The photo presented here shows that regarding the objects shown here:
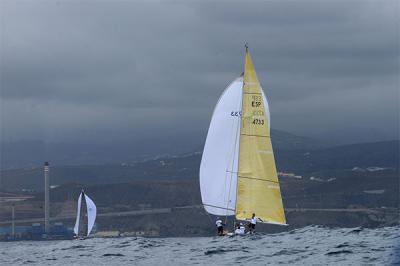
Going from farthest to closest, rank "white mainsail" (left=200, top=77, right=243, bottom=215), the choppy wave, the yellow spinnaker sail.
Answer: "white mainsail" (left=200, top=77, right=243, bottom=215), the yellow spinnaker sail, the choppy wave

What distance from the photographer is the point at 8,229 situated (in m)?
197

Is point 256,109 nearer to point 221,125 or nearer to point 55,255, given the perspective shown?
point 221,125

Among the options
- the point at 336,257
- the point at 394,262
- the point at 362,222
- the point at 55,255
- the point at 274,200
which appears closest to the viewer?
the point at 394,262

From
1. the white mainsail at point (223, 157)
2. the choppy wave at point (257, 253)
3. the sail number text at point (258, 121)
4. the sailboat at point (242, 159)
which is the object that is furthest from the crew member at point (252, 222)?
the sail number text at point (258, 121)

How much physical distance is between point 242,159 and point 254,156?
0.79m

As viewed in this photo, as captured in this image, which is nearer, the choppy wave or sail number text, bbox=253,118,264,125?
the choppy wave

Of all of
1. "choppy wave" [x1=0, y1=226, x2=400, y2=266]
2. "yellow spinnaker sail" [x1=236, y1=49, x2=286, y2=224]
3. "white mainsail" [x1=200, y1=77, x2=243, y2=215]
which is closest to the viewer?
"choppy wave" [x1=0, y1=226, x2=400, y2=266]

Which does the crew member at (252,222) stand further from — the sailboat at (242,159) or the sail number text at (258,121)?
the sail number text at (258,121)

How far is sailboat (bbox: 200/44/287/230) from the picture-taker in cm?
6544

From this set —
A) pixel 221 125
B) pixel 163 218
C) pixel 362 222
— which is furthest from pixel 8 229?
pixel 221 125

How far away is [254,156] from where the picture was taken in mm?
65312

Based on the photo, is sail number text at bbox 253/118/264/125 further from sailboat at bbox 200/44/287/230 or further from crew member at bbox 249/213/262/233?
crew member at bbox 249/213/262/233

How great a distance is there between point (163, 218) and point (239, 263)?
155 metres

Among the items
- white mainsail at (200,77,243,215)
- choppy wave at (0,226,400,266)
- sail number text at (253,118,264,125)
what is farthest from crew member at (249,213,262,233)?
sail number text at (253,118,264,125)
